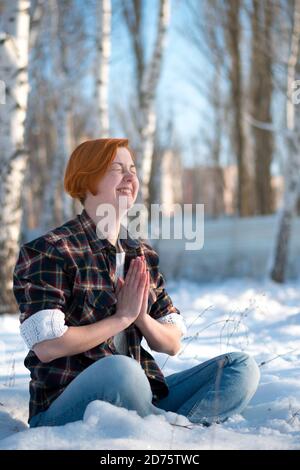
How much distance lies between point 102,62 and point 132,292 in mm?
6599

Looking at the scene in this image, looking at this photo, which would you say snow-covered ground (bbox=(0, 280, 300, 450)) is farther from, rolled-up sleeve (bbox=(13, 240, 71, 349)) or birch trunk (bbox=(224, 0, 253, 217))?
birch trunk (bbox=(224, 0, 253, 217))

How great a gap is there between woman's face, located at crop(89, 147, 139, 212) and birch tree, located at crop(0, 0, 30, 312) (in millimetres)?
3813

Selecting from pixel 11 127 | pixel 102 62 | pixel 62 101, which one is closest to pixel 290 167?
pixel 102 62

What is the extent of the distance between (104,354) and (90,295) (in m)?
0.24

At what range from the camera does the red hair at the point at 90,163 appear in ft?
8.05

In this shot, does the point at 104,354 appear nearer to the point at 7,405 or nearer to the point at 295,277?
the point at 7,405

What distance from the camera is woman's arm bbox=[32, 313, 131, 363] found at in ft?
7.23

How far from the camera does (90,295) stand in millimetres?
2332

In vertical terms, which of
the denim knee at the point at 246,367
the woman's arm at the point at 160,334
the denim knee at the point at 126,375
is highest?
the woman's arm at the point at 160,334

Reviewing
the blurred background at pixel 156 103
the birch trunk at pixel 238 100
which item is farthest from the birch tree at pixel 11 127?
the birch trunk at pixel 238 100

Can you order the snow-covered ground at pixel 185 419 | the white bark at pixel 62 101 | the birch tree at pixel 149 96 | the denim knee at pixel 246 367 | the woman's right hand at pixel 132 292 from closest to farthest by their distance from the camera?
the snow-covered ground at pixel 185 419 < the woman's right hand at pixel 132 292 < the denim knee at pixel 246 367 < the birch tree at pixel 149 96 < the white bark at pixel 62 101

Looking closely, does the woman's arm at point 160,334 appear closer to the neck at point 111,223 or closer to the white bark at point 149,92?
the neck at point 111,223

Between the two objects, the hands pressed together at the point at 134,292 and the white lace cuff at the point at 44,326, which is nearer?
the white lace cuff at the point at 44,326

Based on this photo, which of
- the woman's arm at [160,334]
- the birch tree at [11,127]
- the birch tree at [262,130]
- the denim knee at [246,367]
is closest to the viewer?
the woman's arm at [160,334]
